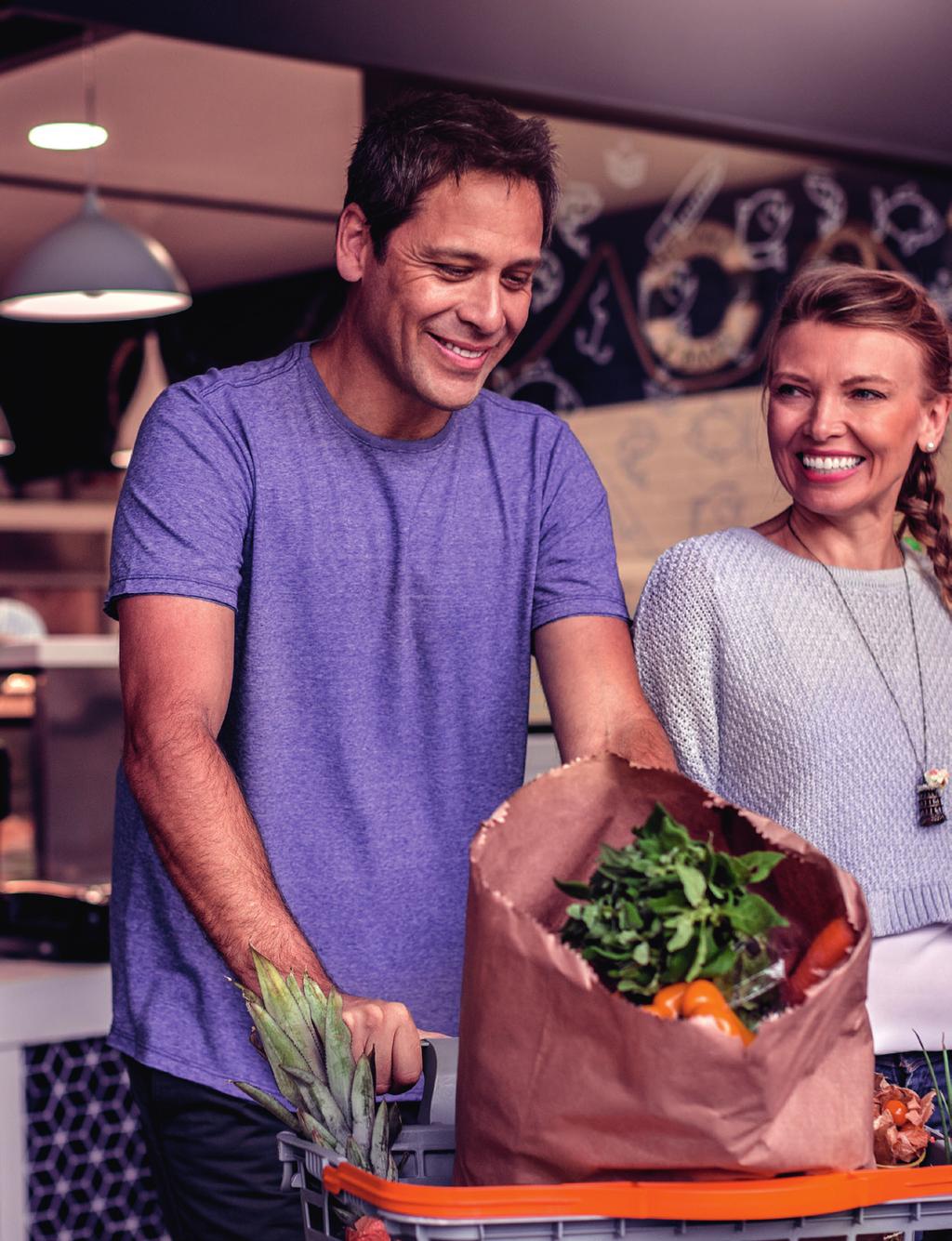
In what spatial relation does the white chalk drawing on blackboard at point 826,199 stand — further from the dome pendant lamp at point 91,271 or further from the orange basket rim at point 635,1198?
the orange basket rim at point 635,1198

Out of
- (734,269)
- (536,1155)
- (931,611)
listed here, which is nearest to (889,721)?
(931,611)

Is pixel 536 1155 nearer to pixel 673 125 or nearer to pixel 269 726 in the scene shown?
pixel 269 726

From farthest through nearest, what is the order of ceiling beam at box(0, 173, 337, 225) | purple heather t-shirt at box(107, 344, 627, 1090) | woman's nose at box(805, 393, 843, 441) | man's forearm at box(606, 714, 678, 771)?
ceiling beam at box(0, 173, 337, 225) < woman's nose at box(805, 393, 843, 441) < purple heather t-shirt at box(107, 344, 627, 1090) < man's forearm at box(606, 714, 678, 771)

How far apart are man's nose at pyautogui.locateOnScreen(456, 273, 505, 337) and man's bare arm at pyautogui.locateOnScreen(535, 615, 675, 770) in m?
0.32

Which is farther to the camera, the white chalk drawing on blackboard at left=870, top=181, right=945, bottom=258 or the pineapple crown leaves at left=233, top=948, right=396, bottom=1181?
the white chalk drawing on blackboard at left=870, top=181, right=945, bottom=258

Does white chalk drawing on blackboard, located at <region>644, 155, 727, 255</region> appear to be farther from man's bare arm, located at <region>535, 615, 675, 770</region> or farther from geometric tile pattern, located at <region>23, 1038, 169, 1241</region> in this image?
man's bare arm, located at <region>535, 615, 675, 770</region>

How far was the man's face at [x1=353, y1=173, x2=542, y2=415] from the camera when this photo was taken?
1.56 meters

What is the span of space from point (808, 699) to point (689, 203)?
3568mm

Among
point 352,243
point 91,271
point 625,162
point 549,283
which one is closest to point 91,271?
point 91,271

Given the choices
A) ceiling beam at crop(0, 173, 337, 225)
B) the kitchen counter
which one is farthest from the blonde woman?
ceiling beam at crop(0, 173, 337, 225)

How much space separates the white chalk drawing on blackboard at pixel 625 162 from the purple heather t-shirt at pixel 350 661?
3389mm

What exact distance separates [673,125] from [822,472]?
2119mm

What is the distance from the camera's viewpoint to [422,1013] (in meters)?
1.73

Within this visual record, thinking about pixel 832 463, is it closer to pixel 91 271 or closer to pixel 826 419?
pixel 826 419
